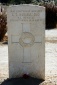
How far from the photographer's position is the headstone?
718cm

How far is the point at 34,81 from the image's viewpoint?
727 cm

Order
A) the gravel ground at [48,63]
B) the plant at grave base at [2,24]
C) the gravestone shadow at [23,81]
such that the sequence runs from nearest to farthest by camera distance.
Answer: the gravestone shadow at [23,81] → the gravel ground at [48,63] → the plant at grave base at [2,24]

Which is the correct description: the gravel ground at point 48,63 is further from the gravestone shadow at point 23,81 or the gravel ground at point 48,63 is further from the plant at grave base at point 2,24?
the plant at grave base at point 2,24

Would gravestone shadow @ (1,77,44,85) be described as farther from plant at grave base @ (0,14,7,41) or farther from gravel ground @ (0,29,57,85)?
plant at grave base @ (0,14,7,41)

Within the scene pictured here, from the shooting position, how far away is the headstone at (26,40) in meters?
7.18

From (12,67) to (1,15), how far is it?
25.5 feet

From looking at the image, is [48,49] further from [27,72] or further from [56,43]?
[27,72]

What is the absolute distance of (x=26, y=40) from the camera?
7402mm

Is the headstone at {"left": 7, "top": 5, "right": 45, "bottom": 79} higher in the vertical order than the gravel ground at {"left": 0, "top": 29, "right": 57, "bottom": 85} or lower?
higher

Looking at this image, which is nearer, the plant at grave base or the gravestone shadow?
the gravestone shadow

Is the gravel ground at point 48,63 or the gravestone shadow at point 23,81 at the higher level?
the gravestone shadow at point 23,81

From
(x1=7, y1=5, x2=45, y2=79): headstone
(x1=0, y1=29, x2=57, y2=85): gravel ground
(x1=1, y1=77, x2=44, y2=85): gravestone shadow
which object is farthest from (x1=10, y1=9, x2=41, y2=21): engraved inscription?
(x1=0, y1=29, x2=57, y2=85): gravel ground

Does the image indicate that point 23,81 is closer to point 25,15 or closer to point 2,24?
point 25,15

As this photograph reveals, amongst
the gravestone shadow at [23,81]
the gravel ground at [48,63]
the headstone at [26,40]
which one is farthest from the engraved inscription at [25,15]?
the gravel ground at [48,63]
